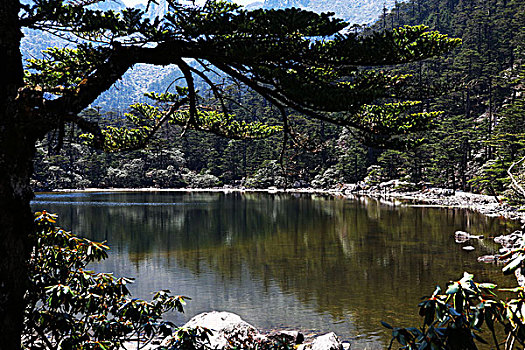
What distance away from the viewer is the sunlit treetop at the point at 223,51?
310cm

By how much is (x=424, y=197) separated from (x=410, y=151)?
16.6 feet

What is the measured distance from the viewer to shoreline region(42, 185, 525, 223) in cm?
2516

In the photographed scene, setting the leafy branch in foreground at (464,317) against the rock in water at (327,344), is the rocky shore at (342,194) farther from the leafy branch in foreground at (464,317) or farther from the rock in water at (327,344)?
the leafy branch in foreground at (464,317)

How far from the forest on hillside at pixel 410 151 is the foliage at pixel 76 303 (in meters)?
28.4

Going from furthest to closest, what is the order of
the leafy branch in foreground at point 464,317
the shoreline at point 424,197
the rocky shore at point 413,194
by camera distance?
1. the rocky shore at point 413,194
2. the shoreline at point 424,197
3. the leafy branch in foreground at point 464,317

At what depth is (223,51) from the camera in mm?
3398

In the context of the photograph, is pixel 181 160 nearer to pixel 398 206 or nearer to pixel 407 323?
pixel 398 206

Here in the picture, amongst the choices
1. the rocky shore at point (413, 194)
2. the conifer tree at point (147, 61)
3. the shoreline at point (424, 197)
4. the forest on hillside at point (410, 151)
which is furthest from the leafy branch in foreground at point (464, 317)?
the forest on hillside at point (410, 151)

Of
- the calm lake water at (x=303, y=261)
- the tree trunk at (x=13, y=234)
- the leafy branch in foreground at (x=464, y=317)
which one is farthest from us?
the calm lake water at (x=303, y=261)

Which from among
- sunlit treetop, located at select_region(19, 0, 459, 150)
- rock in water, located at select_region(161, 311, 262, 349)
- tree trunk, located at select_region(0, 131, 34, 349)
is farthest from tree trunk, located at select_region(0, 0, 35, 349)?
rock in water, located at select_region(161, 311, 262, 349)

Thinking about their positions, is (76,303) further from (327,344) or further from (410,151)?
(410,151)

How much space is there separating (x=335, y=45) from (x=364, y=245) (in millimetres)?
14853

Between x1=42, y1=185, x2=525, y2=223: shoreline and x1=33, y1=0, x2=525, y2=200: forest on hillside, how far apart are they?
117 centimetres

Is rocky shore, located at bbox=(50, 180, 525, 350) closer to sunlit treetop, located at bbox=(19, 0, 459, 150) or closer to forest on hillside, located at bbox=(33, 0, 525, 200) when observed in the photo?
forest on hillside, located at bbox=(33, 0, 525, 200)
